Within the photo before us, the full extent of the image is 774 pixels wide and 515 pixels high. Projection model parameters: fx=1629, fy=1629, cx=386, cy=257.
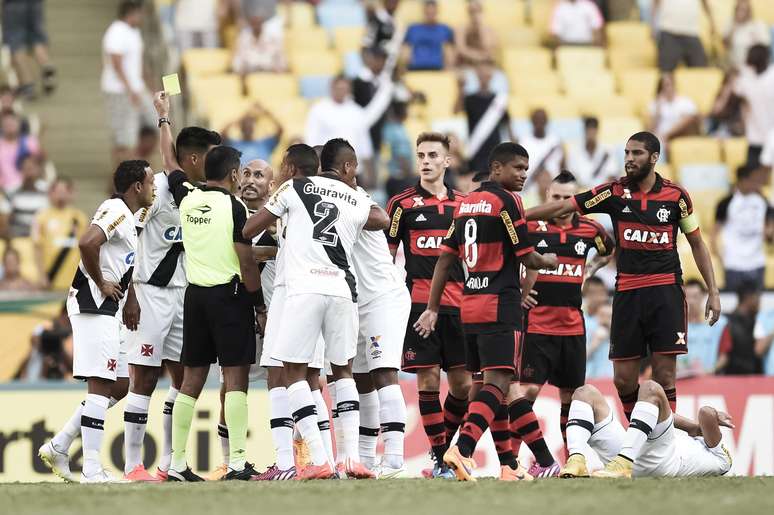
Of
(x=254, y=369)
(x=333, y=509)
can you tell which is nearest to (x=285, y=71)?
(x=254, y=369)

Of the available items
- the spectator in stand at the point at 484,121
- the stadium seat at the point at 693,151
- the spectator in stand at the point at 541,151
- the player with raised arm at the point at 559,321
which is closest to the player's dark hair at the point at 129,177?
the player with raised arm at the point at 559,321

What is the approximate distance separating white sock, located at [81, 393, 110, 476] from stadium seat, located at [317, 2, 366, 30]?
1186 cm

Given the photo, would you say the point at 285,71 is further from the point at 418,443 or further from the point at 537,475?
the point at 537,475

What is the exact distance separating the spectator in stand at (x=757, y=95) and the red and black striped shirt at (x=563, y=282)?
935 centimetres

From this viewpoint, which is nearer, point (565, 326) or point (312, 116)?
point (565, 326)

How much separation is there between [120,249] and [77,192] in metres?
9.69

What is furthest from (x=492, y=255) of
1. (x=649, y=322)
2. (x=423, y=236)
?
(x=423, y=236)

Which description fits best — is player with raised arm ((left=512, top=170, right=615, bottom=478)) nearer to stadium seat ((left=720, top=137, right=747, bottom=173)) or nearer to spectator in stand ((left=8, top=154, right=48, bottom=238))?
spectator in stand ((left=8, top=154, right=48, bottom=238))

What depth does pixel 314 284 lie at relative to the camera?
38.9 ft

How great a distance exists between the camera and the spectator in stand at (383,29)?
71.0 ft

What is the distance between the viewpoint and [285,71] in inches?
869

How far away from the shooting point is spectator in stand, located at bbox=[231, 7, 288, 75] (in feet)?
71.4

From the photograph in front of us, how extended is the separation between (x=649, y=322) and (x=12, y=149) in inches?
419

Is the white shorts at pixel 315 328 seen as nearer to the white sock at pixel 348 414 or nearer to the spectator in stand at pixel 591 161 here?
the white sock at pixel 348 414
